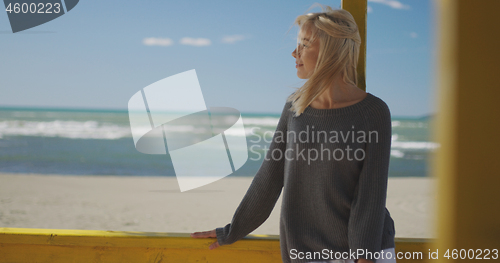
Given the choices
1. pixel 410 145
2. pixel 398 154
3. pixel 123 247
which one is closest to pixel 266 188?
pixel 123 247

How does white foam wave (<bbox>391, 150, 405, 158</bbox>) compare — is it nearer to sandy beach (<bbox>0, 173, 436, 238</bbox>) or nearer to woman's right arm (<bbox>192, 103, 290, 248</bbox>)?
sandy beach (<bbox>0, 173, 436, 238</bbox>)

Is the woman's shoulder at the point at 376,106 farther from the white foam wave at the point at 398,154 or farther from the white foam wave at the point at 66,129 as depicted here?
the white foam wave at the point at 66,129

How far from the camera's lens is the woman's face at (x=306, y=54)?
3.79 feet

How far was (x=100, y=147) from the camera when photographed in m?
11.9

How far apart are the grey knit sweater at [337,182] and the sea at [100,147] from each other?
6.20 meters

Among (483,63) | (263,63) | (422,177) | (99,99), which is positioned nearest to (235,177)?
(422,177)

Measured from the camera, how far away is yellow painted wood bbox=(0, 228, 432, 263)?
1.45 m

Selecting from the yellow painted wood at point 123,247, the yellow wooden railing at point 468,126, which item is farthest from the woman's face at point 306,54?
the yellow wooden railing at point 468,126

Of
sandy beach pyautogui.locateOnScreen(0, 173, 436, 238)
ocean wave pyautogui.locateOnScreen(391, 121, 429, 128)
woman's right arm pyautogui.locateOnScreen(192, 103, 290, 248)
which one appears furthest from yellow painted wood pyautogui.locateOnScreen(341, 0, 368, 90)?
ocean wave pyautogui.locateOnScreen(391, 121, 429, 128)

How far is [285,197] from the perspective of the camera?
1.20 meters

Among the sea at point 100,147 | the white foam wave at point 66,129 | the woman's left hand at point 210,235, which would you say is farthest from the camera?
the white foam wave at point 66,129

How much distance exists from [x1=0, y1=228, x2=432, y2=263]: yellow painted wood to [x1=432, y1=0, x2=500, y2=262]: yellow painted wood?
3.76 ft

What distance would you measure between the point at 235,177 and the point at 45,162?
5377mm

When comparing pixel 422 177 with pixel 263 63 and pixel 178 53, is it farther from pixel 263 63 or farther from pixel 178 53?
pixel 178 53
